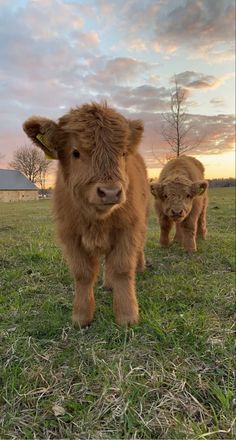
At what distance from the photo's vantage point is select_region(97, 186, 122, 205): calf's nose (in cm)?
281

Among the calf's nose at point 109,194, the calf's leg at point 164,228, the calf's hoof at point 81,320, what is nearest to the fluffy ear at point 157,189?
the calf's leg at point 164,228

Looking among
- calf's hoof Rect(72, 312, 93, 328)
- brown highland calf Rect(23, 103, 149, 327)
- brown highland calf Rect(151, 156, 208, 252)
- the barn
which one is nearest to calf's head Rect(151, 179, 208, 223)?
brown highland calf Rect(151, 156, 208, 252)

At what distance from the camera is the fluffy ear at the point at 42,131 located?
3.26m

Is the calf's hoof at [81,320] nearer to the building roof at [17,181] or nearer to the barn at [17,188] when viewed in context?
the barn at [17,188]

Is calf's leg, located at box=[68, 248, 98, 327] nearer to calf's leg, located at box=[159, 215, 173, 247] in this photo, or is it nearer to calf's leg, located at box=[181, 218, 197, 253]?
calf's leg, located at box=[181, 218, 197, 253]

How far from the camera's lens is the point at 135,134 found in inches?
138

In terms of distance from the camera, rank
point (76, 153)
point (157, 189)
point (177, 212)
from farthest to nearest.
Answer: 1. point (157, 189)
2. point (177, 212)
3. point (76, 153)

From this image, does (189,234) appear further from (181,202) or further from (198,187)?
(198,187)

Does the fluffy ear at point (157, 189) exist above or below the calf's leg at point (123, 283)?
above

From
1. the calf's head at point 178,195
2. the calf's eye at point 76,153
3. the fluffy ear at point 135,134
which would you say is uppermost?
the fluffy ear at point 135,134

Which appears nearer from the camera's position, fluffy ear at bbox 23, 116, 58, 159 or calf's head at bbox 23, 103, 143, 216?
calf's head at bbox 23, 103, 143, 216

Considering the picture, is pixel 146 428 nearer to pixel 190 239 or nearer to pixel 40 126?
pixel 40 126

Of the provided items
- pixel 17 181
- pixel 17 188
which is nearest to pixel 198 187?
pixel 17 188

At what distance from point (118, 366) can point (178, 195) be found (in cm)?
483
